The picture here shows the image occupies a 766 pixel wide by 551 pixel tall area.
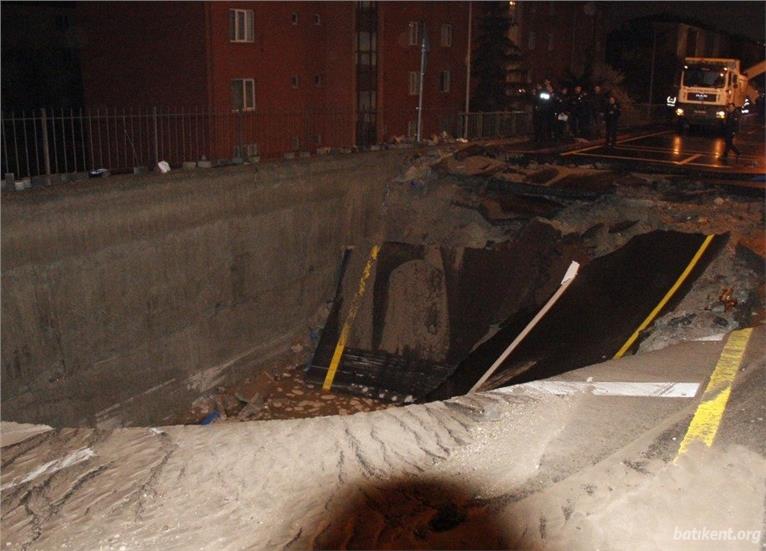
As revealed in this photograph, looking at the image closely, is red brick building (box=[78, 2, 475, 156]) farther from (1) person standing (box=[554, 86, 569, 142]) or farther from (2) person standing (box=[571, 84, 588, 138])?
(2) person standing (box=[571, 84, 588, 138])

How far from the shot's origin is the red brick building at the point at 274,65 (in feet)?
66.4

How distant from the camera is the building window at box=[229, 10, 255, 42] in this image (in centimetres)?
2077

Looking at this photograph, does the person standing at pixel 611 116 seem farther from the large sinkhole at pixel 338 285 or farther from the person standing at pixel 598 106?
the large sinkhole at pixel 338 285

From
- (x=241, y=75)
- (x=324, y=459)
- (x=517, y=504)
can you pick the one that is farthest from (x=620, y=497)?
(x=241, y=75)

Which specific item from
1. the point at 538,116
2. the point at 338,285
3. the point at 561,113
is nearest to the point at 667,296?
the point at 338,285

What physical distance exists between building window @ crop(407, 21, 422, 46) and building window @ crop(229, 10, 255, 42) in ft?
27.0

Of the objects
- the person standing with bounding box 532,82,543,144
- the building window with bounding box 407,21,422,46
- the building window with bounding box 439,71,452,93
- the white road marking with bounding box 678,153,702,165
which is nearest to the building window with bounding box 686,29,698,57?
the building window with bounding box 439,71,452,93

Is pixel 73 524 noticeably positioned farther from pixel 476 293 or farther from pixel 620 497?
pixel 476 293

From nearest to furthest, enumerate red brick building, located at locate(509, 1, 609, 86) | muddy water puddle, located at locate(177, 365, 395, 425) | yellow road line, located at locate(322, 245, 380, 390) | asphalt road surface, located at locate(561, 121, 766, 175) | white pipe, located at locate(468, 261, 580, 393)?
white pipe, located at locate(468, 261, 580, 393)
muddy water puddle, located at locate(177, 365, 395, 425)
yellow road line, located at locate(322, 245, 380, 390)
asphalt road surface, located at locate(561, 121, 766, 175)
red brick building, located at locate(509, 1, 609, 86)

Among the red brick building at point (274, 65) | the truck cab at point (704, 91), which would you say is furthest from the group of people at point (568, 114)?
the truck cab at point (704, 91)

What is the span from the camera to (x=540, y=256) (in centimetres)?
1290

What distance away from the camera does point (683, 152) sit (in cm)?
2278

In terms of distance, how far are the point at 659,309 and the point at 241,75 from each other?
15467 millimetres

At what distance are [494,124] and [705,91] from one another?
11679 mm
